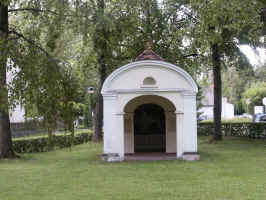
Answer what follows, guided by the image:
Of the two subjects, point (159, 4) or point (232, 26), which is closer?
point (232, 26)

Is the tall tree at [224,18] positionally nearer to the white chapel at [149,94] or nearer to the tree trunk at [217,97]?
the tree trunk at [217,97]

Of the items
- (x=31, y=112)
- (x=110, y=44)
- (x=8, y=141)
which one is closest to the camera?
(x=31, y=112)

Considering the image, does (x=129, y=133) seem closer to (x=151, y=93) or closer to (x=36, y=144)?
(x=151, y=93)

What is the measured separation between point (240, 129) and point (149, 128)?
14095 millimetres

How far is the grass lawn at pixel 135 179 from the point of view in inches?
440

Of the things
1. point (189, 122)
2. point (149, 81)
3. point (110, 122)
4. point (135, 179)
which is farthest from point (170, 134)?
point (135, 179)

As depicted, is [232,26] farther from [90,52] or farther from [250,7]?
[90,52]

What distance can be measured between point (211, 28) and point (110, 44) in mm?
6183

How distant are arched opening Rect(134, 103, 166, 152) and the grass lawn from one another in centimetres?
343

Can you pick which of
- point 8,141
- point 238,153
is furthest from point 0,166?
point 238,153

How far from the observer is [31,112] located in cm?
1586

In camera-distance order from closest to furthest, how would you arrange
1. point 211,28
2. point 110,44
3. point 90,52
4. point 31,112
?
point 31,112 < point 211,28 < point 110,44 < point 90,52

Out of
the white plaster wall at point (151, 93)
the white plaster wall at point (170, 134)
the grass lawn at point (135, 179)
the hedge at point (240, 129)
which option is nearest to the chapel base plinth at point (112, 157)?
the white plaster wall at point (151, 93)

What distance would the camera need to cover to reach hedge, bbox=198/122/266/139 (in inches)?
1229
